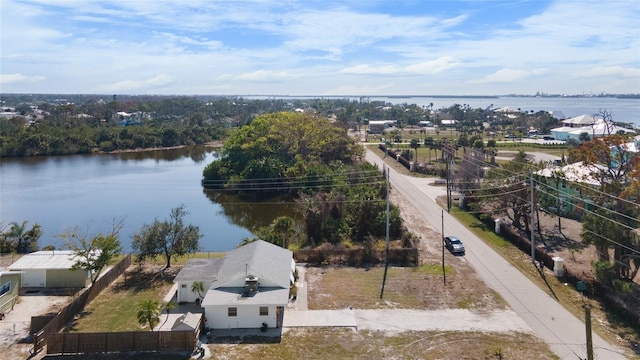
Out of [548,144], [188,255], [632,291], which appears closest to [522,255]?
[632,291]

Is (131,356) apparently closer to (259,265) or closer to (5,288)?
(259,265)

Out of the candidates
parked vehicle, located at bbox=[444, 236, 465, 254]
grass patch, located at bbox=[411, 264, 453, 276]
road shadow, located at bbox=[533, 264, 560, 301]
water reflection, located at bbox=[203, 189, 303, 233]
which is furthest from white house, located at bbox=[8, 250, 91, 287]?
road shadow, located at bbox=[533, 264, 560, 301]

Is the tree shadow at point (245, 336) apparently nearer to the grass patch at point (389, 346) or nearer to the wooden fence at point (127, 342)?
the grass patch at point (389, 346)

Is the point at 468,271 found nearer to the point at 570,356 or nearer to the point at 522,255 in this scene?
the point at 522,255

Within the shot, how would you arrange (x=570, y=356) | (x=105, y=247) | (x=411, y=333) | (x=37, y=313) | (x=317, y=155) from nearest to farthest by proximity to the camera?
1. (x=570, y=356)
2. (x=411, y=333)
3. (x=37, y=313)
4. (x=105, y=247)
5. (x=317, y=155)

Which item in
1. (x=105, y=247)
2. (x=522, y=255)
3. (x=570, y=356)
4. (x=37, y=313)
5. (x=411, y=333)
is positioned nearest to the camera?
(x=570, y=356)

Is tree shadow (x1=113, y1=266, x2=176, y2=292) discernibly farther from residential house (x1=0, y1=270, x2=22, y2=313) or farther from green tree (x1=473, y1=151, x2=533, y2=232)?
green tree (x1=473, y1=151, x2=533, y2=232)

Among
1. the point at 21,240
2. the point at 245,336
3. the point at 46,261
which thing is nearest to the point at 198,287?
the point at 245,336
